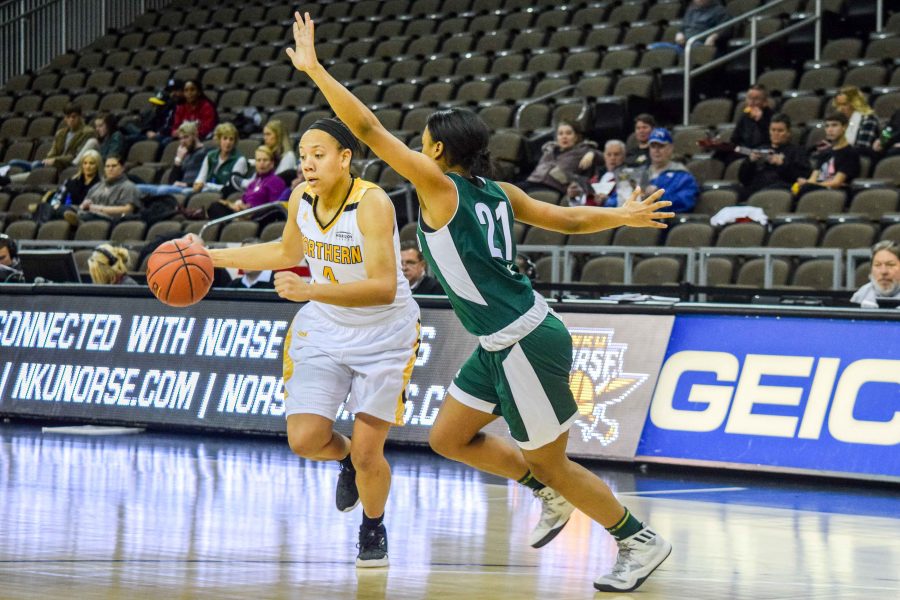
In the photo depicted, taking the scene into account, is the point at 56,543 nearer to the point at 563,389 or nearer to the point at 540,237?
the point at 563,389

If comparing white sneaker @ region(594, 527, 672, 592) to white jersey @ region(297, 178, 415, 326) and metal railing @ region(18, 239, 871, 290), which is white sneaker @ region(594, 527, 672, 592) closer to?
white jersey @ region(297, 178, 415, 326)

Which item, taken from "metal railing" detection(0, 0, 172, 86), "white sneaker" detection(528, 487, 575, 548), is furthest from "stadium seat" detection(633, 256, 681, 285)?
"metal railing" detection(0, 0, 172, 86)

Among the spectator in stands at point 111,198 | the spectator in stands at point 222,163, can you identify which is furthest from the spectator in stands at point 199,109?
the spectator in stands at point 111,198

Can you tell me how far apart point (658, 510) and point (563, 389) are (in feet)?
8.27

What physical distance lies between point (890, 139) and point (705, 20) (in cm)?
384

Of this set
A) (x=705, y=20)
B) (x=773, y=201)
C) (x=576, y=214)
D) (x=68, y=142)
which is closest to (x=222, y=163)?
(x=68, y=142)

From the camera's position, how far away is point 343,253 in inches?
228

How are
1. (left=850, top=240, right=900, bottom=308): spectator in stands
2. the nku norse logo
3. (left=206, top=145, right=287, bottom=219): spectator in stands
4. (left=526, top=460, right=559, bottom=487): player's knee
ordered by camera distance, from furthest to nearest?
(left=206, top=145, right=287, bottom=219): spectator in stands → the nku norse logo → (left=850, top=240, right=900, bottom=308): spectator in stands → (left=526, top=460, right=559, bottom=487): player's knee

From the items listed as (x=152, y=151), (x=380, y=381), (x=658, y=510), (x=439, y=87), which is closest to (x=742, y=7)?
(x=439, y=87)

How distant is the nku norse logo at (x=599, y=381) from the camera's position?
375 inches

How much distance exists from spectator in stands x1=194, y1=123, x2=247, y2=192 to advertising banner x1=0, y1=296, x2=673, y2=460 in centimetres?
456

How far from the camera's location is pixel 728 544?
6.55 meters

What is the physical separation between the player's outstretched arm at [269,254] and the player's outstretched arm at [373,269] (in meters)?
0.35

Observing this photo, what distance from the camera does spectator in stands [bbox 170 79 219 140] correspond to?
19250 mm
